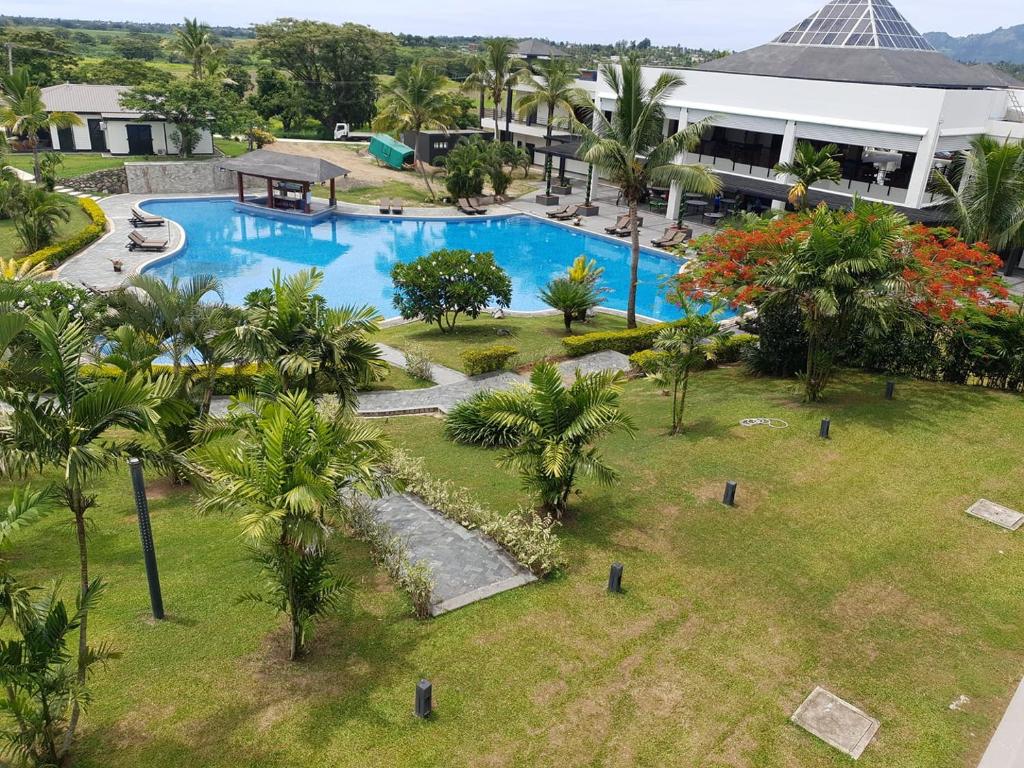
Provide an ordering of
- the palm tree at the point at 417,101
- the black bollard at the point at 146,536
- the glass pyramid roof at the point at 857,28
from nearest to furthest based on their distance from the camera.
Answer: the black bollard at the point at 146,536 → the glass pyramid roof at the point at 857,28 → the palm tree at the point at 417,101

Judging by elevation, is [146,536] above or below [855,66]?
below

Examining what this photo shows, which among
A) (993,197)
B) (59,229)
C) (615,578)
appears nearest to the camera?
(615,578)

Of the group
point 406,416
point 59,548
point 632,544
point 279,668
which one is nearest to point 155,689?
point 279,668

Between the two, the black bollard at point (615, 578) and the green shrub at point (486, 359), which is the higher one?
the black bollard at point (615, 578)

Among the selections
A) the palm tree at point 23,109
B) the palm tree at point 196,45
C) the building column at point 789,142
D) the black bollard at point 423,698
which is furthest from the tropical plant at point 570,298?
the palm tree at point 196,45

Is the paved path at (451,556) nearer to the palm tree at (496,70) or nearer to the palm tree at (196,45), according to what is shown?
the palm tree at (496,70)

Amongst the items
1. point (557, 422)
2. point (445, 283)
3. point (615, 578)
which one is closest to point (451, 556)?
point (615, 578)

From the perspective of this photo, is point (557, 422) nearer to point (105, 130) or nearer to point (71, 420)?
point (71, 420)

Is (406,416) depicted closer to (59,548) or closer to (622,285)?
(59,548)
